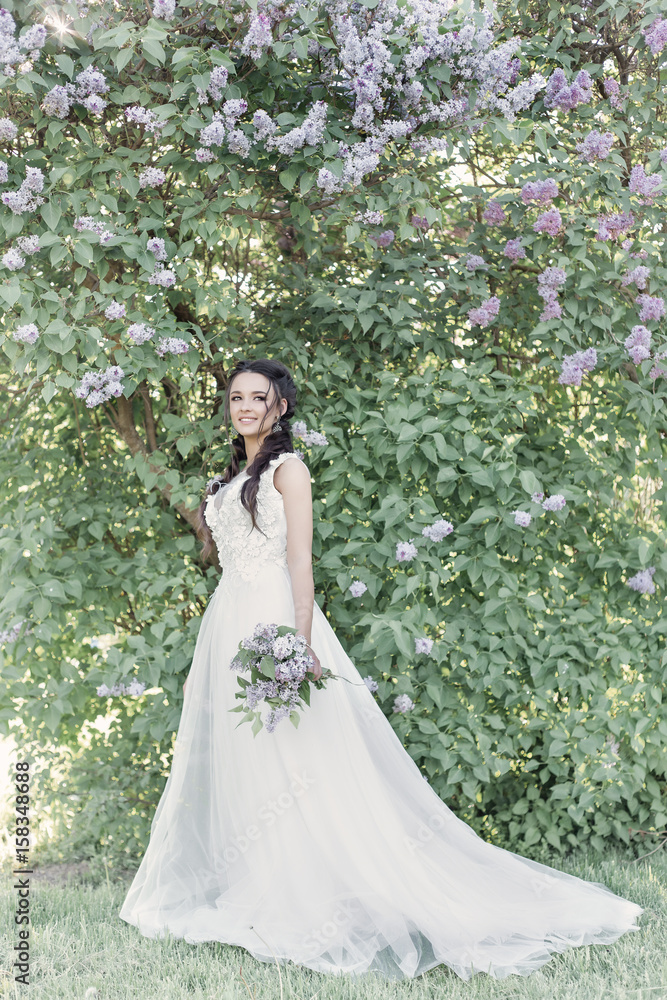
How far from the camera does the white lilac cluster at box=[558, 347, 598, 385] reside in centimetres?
299

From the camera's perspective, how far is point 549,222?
117 inches

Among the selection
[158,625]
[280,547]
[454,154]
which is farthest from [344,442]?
[454,154]

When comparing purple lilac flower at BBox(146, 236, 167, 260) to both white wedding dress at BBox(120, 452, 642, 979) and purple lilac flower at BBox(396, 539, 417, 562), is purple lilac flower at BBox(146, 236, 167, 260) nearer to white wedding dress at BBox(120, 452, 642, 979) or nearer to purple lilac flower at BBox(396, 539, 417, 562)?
white wedding dress at BBox(120, 452, 642, 979)

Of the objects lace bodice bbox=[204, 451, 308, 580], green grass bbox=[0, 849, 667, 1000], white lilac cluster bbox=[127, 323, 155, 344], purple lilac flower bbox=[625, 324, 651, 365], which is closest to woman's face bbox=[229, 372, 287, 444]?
lace bodice bbox=[204, 451, 308, 580]

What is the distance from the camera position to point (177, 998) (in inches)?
→ 86.4

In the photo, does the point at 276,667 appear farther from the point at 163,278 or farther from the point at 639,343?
the point at 639,343

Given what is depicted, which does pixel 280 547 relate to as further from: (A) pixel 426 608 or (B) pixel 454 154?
(B) pixel 454 154

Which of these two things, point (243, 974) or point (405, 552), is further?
point (405, 552)

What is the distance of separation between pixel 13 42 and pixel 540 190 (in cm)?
181

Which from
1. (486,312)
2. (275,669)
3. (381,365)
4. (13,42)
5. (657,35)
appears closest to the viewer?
(275,669)

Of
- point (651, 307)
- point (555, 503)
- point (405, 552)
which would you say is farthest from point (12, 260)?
point (651, 307)

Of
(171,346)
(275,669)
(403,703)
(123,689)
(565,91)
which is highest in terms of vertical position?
(565,91)

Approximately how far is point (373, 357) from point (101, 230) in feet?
3.83

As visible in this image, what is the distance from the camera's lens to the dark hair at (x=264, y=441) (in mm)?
2664
